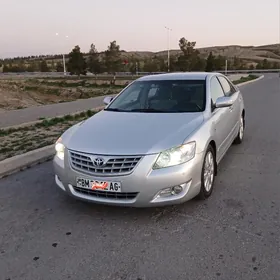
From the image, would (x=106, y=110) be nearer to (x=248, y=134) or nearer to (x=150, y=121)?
(x=150, y=121)

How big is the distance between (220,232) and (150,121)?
5.04 feet

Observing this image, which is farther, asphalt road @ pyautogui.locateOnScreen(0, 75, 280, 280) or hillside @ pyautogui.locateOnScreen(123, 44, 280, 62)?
hillside @ pyautogui.locateOnScreen(123, 44, 280, 62)

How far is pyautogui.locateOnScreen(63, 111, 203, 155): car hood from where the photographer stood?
3.38 m

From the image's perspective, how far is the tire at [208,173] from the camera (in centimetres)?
376

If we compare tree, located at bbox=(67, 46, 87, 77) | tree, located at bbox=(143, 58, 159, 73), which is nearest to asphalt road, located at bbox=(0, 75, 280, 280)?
tree, located at bbox=(67, 46, 87, 77)

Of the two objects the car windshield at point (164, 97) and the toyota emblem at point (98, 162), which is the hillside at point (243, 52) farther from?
the toyota emblem at point (98, 162)

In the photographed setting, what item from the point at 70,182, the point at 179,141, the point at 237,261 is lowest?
the point at 237,261

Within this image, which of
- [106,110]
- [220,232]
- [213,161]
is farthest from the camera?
[106,110]

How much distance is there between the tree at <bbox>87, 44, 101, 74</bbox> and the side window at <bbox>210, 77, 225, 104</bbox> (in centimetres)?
5881

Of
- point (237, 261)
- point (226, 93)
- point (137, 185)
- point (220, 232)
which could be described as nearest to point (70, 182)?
point (137, 185)

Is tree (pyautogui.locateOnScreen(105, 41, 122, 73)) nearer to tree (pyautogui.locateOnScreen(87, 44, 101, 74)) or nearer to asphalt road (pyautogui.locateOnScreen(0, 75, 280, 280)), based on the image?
tree (pyautogui.locateOnScreen(87, 44, 101, 74))

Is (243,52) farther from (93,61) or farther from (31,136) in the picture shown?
(31,136)

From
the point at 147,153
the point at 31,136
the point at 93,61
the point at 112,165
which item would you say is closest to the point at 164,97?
the point at 147,153

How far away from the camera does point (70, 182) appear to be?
3604 millimetres
